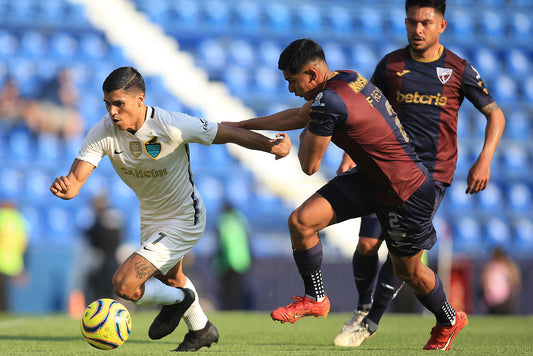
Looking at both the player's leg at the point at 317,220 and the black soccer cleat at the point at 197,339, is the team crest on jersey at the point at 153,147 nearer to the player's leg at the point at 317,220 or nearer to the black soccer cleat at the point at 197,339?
the player's leg at the point at 317,220

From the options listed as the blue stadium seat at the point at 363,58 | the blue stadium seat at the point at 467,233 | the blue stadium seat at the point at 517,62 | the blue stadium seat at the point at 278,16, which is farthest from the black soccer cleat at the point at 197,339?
the blue stadium seat at the point at 517,62

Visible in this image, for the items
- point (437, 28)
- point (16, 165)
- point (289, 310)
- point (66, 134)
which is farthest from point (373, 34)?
point (289, 310)

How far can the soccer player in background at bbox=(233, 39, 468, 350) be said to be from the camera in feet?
15.0

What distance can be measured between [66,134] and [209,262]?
434 cm

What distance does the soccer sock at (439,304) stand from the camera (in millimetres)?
4988

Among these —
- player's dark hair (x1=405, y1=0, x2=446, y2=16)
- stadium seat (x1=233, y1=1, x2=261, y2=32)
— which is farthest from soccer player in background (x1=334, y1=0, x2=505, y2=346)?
stadium seat (x1=233, y1=1, x2=261, y2=32)

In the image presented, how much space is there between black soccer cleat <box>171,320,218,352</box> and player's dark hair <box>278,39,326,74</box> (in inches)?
77.7

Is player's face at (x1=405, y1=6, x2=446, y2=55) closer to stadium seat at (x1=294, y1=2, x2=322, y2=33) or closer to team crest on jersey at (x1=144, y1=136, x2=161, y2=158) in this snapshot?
team crest on jersey at (x1=144, y1=136, x2=161, y2=158)

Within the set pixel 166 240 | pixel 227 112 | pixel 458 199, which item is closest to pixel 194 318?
pixel 166 240

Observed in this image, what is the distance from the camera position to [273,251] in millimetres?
14375

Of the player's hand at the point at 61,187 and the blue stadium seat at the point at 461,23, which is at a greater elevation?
the blue stadium seat at the point at 461,23

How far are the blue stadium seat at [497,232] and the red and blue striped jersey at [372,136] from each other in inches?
425

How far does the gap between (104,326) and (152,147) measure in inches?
46.3

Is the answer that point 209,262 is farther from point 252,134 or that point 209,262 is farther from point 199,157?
point 252,134
